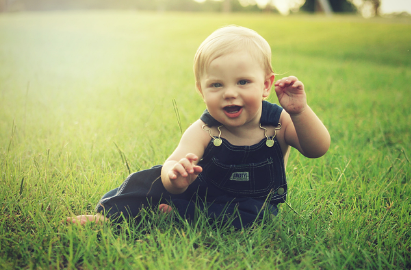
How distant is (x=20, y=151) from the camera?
2.51 meters

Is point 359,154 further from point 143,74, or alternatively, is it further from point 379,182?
point 143,74

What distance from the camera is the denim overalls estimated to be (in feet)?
5.82

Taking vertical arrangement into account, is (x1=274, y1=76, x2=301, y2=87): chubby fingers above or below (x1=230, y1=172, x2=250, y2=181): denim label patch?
above

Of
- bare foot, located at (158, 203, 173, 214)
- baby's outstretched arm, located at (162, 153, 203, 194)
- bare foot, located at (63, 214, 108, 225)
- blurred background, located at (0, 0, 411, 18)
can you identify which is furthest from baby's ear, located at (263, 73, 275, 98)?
blurred background, located at (0, 0, 411, 18)

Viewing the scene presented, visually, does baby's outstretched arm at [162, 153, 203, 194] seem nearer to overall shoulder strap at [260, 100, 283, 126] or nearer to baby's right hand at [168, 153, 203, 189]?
baby's right hand at [168, 153, 203, 189]

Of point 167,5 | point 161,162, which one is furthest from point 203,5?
point 161,162

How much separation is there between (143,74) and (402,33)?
37.3 feet

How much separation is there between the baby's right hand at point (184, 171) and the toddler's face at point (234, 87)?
1.05 ft

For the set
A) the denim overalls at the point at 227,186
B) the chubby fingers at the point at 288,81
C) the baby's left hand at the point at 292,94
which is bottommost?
the denim overalls at the point at 227,186

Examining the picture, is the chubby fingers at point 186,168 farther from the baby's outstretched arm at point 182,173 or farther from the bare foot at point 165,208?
the bare foot at point 165,208

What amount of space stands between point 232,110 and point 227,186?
1.42ft

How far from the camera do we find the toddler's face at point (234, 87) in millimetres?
1604

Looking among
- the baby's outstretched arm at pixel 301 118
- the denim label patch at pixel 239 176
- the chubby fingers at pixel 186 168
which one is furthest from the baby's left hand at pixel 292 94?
the chubby fingers at pixel 186 168

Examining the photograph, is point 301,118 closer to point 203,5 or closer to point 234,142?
point 234,142
